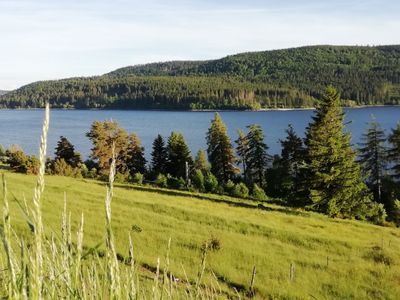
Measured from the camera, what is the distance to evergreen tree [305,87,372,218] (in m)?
35.6

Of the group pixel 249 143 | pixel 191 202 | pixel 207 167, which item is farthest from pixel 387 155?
pixel 191 202

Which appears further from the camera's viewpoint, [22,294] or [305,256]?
[305,256]

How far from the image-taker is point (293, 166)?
56.4 metres

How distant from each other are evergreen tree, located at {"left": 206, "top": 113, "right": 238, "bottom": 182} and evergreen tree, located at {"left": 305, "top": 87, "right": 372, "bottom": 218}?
23.5 m

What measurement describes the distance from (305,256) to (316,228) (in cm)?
813

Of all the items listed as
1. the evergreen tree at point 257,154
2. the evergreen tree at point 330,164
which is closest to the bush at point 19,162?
the evergreen tree at point 330,164

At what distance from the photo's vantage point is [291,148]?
5672 centimetres

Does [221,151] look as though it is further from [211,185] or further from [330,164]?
[330,164]

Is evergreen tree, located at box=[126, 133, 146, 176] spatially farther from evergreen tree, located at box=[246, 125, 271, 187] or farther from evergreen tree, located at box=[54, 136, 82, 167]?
evergreen tree, located at box=[246, 125, 271, 187]

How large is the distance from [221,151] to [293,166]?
30.9 feet

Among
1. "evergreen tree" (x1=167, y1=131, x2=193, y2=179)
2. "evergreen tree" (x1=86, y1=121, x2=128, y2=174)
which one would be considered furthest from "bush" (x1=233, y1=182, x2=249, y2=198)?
"evergreen tree" (x1=86, y1=121, x2=128, y2=174)

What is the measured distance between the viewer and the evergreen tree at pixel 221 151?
196 ft

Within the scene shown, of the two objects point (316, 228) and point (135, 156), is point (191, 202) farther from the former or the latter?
point (135, 156)

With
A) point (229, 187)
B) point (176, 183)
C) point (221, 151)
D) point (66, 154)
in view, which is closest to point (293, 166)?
point (221, 151)
